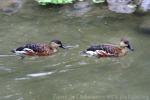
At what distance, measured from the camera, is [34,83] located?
9.04 metres

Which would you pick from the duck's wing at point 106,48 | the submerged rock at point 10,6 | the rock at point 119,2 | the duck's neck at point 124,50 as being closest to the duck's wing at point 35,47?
the duck's wing at point 106,48

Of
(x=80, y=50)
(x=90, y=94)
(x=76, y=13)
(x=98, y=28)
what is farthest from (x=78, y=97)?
(x=76, y=13)

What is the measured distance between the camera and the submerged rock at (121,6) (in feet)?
42.7

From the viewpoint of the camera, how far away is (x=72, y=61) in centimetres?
1005

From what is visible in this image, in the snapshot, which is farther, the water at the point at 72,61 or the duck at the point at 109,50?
the duck at the point at 109,50

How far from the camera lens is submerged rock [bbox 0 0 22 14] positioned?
1345cm

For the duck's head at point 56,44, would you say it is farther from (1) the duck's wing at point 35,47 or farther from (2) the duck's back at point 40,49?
(1) the duck's wing at point 35,47

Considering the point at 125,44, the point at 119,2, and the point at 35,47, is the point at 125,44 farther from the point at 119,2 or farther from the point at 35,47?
the point at 119,2

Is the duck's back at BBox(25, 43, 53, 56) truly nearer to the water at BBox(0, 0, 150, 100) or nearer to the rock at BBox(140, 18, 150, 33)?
the water at BBox(0, 0, 150, 100)

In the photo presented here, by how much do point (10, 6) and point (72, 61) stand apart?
431 cm

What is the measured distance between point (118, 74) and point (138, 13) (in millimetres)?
3748

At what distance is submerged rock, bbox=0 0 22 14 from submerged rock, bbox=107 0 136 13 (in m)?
2.61

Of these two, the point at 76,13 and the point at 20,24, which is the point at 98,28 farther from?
the point at 20,24

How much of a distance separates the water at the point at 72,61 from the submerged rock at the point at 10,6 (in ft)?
0.65
